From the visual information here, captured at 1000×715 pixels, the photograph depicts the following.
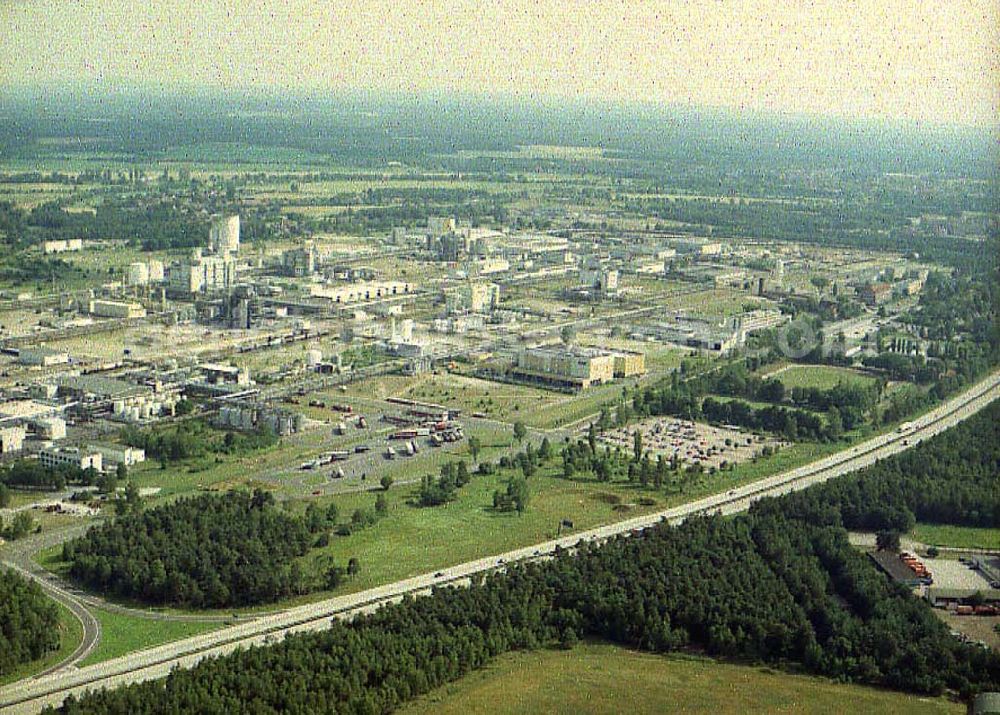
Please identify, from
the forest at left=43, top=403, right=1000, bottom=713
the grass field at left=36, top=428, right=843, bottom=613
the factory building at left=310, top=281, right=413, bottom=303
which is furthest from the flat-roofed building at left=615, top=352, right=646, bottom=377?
the forest at left=43, top=403, right=1000, bottom=713

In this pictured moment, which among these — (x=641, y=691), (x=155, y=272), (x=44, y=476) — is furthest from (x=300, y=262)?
(x=641, y=691)

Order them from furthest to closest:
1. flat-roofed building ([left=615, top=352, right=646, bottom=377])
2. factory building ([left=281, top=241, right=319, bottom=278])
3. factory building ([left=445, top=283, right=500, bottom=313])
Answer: factory building ([left=281, top=241, right=319, bottom=278]), factory building ([left=445, top=283, right=500, bottom=313]), flat-roofed building ([left=615, top=352, right=646, bottom=377])

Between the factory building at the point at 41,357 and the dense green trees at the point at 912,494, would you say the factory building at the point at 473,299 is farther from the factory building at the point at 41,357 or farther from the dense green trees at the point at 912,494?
the dense green trees at the point at 912,494

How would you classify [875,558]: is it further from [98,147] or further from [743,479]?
[98,147]

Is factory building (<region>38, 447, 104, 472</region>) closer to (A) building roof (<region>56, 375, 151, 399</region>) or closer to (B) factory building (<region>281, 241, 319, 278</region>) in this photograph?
(A) building roof (<region>56, 375, 151, 399</region>)

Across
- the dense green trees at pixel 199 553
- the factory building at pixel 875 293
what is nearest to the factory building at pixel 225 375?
the dense green trees at pixel 199 553
